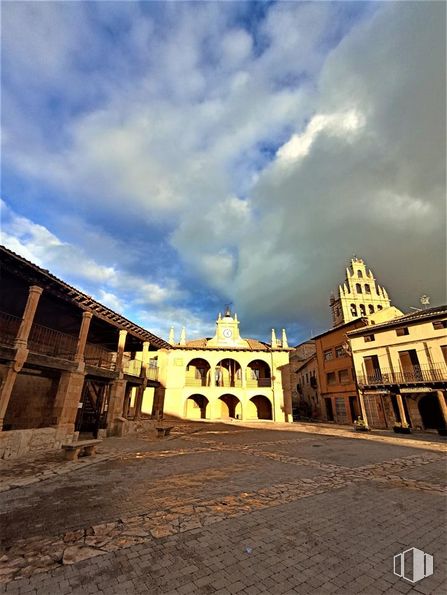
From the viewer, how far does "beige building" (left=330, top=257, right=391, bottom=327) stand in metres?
59.1

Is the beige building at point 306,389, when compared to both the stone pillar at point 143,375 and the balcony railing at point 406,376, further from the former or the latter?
the stone pillar at point 143,375

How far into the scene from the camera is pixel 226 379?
32844 mm

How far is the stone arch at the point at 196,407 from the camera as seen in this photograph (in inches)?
1221

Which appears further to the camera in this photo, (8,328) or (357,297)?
(357,297)

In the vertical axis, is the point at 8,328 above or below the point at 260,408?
above

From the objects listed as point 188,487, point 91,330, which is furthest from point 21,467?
point 91,330

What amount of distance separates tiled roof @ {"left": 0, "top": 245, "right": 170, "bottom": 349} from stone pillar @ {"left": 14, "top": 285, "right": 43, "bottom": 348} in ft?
1.50

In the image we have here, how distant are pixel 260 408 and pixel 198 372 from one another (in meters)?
8.35

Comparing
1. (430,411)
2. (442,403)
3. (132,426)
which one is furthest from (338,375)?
(132,426)

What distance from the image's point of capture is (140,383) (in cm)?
2044

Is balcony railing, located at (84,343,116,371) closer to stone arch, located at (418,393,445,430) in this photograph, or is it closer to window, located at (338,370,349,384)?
window, located at (338,370,349,384)

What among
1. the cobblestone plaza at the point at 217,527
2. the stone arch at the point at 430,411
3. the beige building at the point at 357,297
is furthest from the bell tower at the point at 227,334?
the beige building at the point at 357,297

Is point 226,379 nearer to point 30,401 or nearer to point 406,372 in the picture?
point 406,372

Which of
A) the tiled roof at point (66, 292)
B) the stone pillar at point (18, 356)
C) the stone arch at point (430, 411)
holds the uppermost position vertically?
the tiled roof at point (66, 292)
